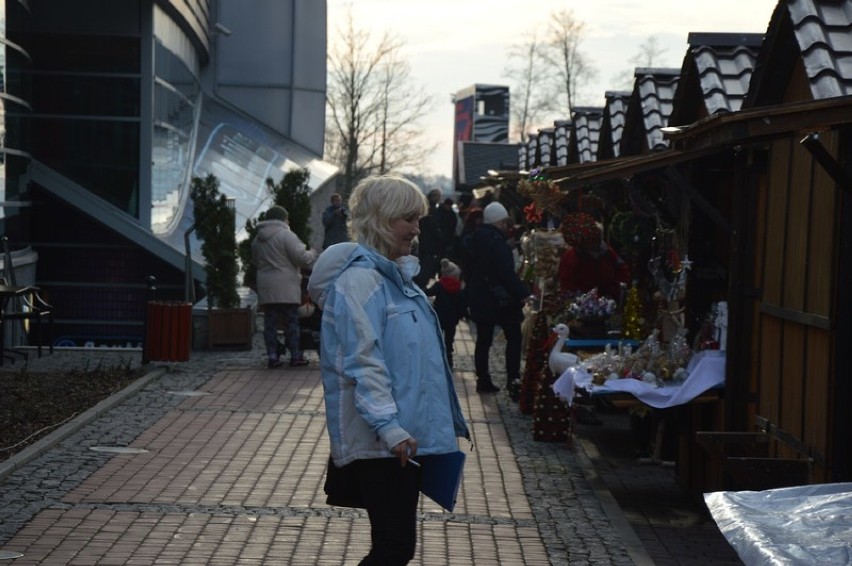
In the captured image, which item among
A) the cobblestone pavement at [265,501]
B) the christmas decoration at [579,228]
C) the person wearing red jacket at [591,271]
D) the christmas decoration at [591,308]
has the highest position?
the christmas decoration at [579,228]

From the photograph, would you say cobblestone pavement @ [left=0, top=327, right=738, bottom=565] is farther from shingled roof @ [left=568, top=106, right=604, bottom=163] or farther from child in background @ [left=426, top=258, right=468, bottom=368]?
shingled roof @ [left=568, top=106, right=604, bottom=163]

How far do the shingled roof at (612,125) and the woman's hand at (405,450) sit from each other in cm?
1228

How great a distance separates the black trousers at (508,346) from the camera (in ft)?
49.0

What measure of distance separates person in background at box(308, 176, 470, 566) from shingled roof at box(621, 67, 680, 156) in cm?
833

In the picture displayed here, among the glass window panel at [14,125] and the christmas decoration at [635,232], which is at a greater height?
the glass window panel at [14,125]

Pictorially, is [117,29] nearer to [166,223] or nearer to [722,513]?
[166,223]

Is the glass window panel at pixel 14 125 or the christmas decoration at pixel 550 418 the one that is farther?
the glass window panel at pixel 14 125

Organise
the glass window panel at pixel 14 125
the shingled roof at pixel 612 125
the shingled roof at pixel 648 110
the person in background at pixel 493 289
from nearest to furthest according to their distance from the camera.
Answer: the shingled roof at pixel 648 110
the person in background at pixel 493 289
the shingled roof at pixel 612 125
the glass window panel at pixel 14 125

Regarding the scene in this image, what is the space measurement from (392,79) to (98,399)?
49.8 meters

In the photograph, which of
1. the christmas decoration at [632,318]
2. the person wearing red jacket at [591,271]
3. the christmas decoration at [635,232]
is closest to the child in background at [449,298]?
the person wearing red jacket at [591,271]

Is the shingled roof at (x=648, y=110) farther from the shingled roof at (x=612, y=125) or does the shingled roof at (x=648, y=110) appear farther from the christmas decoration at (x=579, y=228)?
the shingled roof at (x=612, y=125)

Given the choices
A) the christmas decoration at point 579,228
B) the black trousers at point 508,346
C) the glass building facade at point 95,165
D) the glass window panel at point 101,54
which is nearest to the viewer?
the christmas decoration at point 579,228

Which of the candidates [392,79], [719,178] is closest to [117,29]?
[719,178]

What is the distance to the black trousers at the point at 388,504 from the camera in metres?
5.25
